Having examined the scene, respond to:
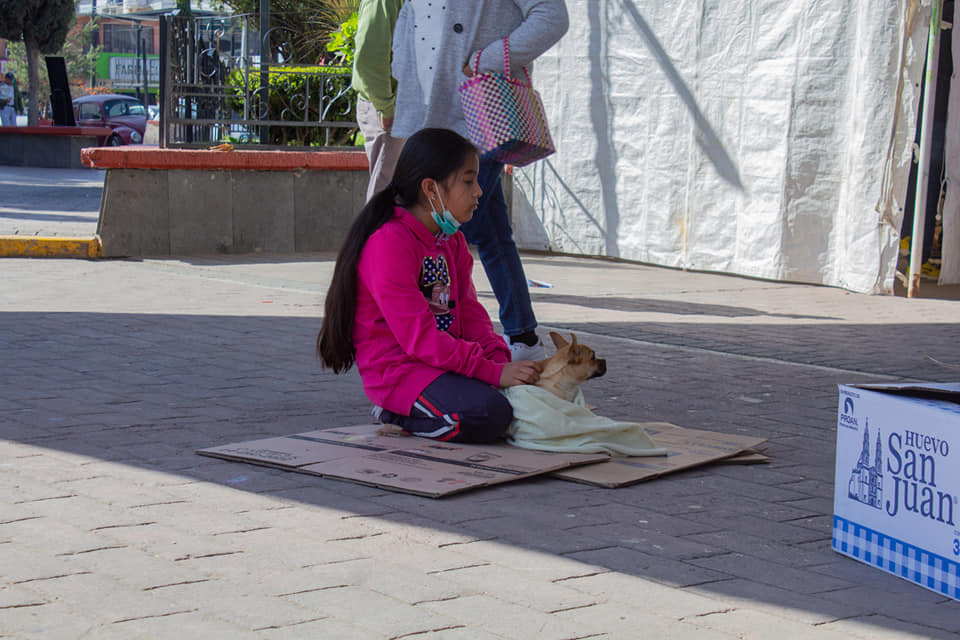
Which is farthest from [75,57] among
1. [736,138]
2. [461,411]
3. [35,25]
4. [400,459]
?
[400,459]

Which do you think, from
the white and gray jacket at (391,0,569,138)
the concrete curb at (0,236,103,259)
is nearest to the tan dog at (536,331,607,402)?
the white and gray jacket at (391,0,569,138)

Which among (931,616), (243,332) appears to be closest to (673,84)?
(243,332)

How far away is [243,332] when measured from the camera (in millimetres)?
6531

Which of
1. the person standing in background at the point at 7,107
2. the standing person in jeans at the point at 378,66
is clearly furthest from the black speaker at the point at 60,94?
the standing person in jeans at the point at 378,66

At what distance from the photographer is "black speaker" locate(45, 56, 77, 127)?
28.1m

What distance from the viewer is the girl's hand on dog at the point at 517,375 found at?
4.01 metres

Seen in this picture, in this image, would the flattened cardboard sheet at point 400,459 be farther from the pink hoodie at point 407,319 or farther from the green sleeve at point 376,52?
the green sleeve at point 376,52

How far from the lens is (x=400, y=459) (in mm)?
3748

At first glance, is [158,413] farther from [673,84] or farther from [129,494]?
[673,84]

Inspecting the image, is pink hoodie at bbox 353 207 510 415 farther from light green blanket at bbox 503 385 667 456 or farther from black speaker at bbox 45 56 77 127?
black speaker at bbox 45 56 77 127

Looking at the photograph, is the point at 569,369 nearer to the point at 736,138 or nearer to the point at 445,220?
the point at 445,220

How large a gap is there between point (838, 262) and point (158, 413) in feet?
20.3

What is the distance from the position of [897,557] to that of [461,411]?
155cm

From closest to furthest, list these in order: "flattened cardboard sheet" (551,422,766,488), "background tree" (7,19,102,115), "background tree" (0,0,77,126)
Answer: "flattened cardboard sheet" (551,422,766,488), "background tree" (0,0,77,126), "background tree" (7,19,102,115)
